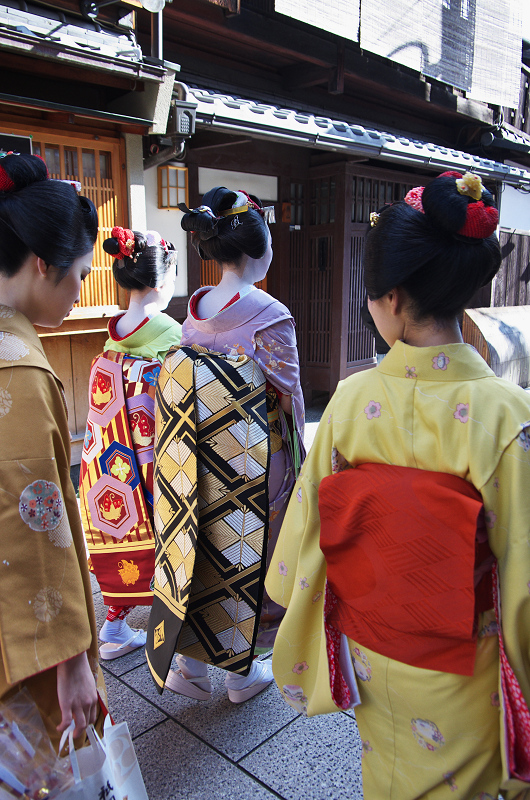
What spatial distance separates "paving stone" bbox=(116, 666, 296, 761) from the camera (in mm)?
2498

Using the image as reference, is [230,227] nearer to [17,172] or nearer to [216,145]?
[17,172]

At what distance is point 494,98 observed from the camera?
10148 mm

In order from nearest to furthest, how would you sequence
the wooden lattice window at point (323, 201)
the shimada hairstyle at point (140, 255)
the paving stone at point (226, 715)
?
the paving stone at point (226, 715), the shimada hairstyle at point (140, 255), the wooden lattice window at point (323, 201)

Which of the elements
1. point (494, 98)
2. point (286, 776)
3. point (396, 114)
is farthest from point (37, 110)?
point (494, 98)

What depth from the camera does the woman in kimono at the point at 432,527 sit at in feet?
4.61

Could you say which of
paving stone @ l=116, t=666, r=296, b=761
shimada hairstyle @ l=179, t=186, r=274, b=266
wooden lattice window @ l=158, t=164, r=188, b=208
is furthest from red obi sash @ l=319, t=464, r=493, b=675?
wooden lattice window @ l=158, t=164, r=188, b=208

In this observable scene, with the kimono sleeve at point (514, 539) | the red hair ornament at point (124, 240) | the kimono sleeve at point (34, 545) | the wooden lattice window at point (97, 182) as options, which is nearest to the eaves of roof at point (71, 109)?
the wooden lattice window at point (97, 182)

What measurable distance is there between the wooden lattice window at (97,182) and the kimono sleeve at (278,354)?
314 cm

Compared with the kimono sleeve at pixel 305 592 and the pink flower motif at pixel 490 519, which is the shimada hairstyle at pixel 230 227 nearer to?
the kimono sleeve at pixel 305 592

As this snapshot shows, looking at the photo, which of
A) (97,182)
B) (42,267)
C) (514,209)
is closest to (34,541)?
(42,267)

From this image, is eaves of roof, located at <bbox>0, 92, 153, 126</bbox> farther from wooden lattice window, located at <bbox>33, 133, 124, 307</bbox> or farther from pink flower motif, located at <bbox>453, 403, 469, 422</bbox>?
pink flower motif, located at <bbox>453, 403, 469, 422</bbox>

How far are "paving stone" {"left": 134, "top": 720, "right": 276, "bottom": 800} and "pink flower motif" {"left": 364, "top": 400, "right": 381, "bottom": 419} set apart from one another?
1.62 m

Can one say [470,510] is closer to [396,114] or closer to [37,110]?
[37,110]

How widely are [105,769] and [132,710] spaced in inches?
56.1
